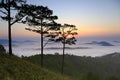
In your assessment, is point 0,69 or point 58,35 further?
point 58,35

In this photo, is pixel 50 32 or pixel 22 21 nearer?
pixel 22 21

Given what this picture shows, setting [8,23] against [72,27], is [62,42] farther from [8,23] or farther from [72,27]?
[8,23]

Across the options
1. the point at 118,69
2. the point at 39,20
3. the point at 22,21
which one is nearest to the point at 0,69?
the point at 22,21

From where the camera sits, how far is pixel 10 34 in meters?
33.6

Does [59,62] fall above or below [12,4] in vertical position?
below

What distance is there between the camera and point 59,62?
342 feet

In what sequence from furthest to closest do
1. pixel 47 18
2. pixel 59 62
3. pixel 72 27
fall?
pixel 59 62
pixel 72 27
pixel 47 18

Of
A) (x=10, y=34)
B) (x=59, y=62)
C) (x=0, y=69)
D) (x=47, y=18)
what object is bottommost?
(x=59, y=62)

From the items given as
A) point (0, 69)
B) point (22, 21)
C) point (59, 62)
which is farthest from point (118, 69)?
point (0, 69)

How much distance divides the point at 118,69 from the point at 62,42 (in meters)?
98.4

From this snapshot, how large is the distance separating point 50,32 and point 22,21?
14813mm

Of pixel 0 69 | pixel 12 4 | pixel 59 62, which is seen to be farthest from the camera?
pixel 59 62

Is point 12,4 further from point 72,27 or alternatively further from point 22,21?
point 72,27

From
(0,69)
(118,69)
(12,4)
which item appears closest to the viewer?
(0,69)
